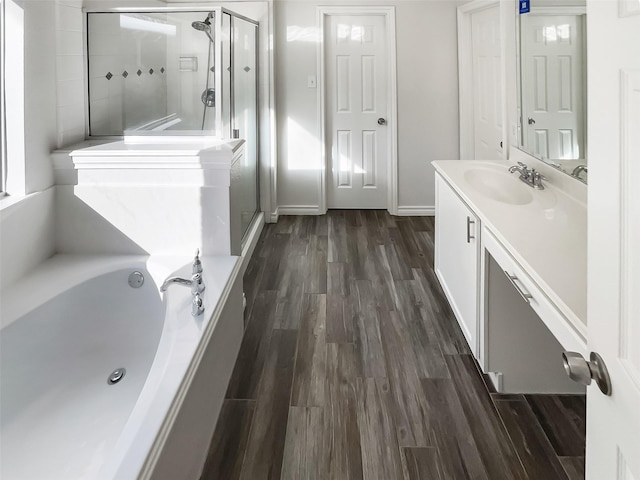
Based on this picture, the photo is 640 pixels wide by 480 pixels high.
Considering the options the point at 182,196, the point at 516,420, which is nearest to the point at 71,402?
the point at 182,196

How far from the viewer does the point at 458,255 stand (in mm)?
2934

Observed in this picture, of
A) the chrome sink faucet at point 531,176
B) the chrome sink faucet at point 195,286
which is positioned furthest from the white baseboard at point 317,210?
the chrome sink faucet at point 195,286

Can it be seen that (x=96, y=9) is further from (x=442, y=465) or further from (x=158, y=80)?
(x=442, y=465)

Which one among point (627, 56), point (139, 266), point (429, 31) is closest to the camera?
point (627, 56)

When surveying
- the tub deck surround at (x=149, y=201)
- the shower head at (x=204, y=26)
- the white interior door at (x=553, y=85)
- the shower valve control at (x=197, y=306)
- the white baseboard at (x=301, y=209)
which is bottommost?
the shower valve control at (x=197, y=306)

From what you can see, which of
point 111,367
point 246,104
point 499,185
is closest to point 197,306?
point 111,367

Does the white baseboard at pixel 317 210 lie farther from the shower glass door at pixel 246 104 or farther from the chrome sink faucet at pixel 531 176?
the chrome sink faucet at pixel 531 176

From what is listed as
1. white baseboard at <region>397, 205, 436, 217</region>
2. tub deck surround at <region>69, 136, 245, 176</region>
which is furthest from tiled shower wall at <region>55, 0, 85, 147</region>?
white baseboard at <region>397, 205, 436, 217</region>

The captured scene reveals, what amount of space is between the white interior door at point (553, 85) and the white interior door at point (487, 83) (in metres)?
1.07

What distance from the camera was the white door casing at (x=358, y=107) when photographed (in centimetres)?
544

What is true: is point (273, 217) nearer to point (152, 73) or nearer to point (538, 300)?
point (152, 73)

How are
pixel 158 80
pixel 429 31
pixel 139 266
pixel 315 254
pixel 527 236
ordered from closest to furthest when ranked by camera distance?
pixel 527 236
pixel 139 266
pixel 158 80
pixel 315 254
pixel 429 31

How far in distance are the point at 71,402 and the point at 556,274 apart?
1794 mm

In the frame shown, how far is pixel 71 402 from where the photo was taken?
208 cm
